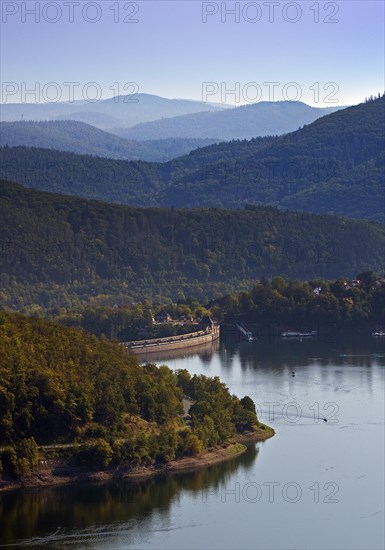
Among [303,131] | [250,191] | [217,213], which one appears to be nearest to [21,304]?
[217,213]

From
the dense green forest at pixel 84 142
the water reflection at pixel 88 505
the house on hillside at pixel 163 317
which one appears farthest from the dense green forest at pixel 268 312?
the dense green forest at pixel 84 142

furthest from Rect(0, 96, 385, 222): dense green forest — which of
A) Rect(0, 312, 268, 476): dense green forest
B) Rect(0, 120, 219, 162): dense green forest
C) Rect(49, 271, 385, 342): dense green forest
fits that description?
Rect(0, 312, 268, 476): dense green forest

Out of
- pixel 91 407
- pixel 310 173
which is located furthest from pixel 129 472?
pixel 310 173

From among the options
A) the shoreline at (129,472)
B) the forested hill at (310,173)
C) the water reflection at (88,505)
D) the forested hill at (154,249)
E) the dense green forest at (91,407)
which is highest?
the forested hill at (310,173)

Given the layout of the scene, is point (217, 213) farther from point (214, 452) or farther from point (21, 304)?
point (214, 452)

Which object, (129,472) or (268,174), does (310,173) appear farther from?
(129,472)

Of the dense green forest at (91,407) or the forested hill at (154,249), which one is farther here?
the forested hill at (154,249)

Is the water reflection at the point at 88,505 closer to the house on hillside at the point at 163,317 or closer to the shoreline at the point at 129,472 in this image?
the shoreline at the point at 129,472
